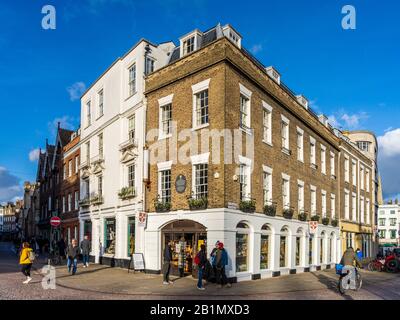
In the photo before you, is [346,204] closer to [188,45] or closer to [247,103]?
[247,103]

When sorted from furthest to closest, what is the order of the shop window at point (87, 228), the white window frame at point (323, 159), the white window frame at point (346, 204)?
the white window frame at point (346, 204), the white window frame at point (323, 159), the shop window at point (87, 228)

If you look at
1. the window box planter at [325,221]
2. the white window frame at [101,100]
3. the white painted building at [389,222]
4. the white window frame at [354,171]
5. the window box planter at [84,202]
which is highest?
the white window frame at [101,100]

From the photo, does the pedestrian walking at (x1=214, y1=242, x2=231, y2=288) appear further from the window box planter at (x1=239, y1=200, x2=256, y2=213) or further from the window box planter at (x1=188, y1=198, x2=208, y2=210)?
the window box planter at (x1=239, y1=200, x2=256, y2=213)

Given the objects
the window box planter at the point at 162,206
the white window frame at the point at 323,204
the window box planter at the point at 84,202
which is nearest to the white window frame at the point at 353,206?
the white window frame at the point at 323,204

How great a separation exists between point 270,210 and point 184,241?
4793mm

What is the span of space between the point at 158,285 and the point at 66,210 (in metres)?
21.1

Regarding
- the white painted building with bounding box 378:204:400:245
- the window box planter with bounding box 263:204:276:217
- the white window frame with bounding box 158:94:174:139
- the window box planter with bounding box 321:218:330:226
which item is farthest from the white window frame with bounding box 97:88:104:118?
the white painted building with bounding box 378:204:400:245

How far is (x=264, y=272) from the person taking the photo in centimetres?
1919

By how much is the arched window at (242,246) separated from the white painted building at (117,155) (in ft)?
18.0

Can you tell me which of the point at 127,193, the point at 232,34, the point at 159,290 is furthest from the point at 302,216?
the point at 159,290

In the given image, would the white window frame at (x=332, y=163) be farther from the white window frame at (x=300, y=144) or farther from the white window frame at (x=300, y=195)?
the white window frame at (x=300, y=195)

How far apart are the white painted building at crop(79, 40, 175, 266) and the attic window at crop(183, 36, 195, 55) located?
276cm

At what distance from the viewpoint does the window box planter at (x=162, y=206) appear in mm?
18778
